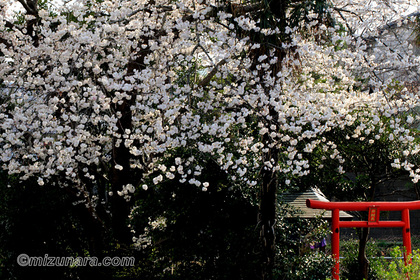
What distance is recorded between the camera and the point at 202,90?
255 inches

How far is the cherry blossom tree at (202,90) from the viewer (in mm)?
5961

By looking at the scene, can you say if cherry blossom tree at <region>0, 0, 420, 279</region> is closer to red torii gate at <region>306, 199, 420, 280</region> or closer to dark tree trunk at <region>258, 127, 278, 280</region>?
dark tree trunk at <region>258, 127, 278, 280</region>

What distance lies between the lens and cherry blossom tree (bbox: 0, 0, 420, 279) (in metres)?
5.96

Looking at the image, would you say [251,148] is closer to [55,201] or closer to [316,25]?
[316,25]

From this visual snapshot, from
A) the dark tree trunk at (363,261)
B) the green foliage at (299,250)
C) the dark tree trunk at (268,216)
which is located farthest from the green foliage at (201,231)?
the dark tree trunk at (363,261)

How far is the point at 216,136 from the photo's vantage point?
6.19 metres

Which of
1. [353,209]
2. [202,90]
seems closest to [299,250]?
[353,209]

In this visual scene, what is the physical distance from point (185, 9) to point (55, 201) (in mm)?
4262

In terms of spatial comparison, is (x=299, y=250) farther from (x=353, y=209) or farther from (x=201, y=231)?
(x=201, y=231)
